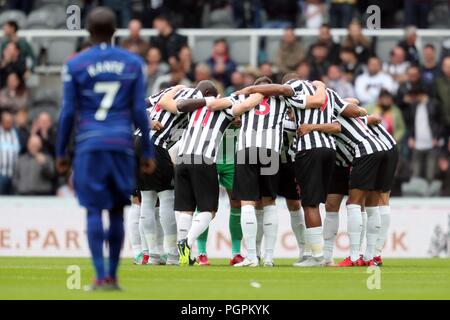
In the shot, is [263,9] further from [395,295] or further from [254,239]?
[395,295]

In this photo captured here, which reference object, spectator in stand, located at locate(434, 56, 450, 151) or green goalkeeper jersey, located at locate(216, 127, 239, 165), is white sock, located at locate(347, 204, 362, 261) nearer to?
green goalkeeper jersey, located at locate(216, 127, 239, 165)

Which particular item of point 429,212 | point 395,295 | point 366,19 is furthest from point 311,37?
point 395,295

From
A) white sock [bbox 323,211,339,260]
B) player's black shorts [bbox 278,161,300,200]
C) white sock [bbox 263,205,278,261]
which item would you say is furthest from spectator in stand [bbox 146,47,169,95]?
white sock [bbox 263,205,278,261]

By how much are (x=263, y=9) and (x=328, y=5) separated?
1161mm

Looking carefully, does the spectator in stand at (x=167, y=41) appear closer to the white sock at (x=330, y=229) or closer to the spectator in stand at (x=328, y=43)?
the spectator in stand at (x=328, y=43)

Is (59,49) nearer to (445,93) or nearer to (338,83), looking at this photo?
(338,83)

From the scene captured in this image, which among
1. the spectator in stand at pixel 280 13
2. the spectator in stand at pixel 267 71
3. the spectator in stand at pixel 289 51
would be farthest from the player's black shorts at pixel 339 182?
the spectator in stand at pixel 280 13

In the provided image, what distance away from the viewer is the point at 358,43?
75.8 feet

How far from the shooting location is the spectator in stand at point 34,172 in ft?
71.5

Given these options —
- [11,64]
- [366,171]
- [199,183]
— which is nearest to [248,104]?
[199,183]

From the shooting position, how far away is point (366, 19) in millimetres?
24141

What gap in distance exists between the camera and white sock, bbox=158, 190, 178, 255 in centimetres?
1648

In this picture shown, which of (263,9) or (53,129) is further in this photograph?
(263,9)

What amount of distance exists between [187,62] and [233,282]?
10258 mm
